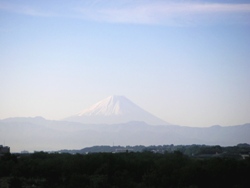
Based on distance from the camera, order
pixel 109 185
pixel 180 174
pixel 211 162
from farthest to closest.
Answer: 1. pixel 211 162
2. pixel 180 174
3. pixel 109 185

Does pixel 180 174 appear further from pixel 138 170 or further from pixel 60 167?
pixel 60 167

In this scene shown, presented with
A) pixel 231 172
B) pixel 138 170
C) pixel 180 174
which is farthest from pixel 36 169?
pixel 231 172

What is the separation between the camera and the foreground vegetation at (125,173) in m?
23.6

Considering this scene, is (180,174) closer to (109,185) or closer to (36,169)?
(109,185)

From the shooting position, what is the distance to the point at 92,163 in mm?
31328

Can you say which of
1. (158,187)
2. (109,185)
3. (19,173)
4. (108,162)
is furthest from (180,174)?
(19,173)

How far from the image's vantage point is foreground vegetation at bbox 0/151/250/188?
23609 millimetres

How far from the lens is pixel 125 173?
2741cm

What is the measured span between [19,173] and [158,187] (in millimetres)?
11474

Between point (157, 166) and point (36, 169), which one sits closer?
point (157, 166)

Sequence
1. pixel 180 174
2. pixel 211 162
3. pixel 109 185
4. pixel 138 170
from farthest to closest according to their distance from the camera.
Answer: pixel 138 170 < pixel 211 162 < pixel 180 174 < pixel 109 185

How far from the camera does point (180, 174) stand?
83.0 ft

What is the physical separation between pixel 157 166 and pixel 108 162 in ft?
12.4

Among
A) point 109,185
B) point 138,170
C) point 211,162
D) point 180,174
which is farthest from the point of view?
point 138,170
